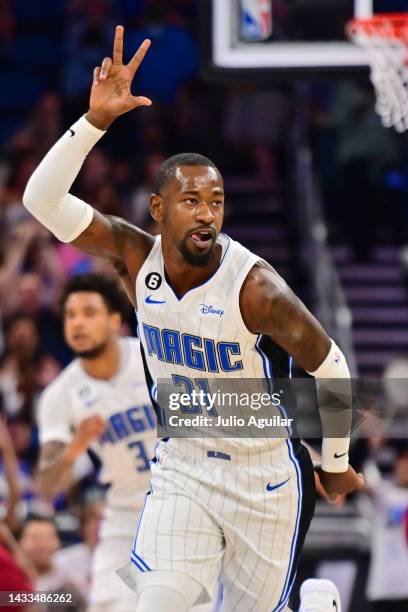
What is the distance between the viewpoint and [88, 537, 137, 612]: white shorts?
6.66 m

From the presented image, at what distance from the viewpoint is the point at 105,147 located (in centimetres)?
1254

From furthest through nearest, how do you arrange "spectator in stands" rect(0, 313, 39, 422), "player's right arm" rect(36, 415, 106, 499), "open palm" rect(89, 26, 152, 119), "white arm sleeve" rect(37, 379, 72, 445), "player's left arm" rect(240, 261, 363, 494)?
1. "spectator in stands" rect(0, 313, 39, 422)
2. "white arm sleeve" rect(37, 379, 72, 445)
3. "player's right arm" rect(36, 415, 106, 499)
4. "open palm" rect(89, 26, 152, 119)
5. "player's left arm" rect(240, 261, 363, 494)

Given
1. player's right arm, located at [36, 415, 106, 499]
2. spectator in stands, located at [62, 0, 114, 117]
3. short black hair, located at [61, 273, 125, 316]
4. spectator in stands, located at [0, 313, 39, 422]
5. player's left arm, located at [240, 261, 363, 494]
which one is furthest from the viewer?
spectator in stands, located at [62, 0, 114, 117]

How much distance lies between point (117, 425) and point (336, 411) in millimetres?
1901

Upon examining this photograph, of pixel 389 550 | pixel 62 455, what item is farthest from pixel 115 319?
pixel 389 550

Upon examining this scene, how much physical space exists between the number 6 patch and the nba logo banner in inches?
100.0

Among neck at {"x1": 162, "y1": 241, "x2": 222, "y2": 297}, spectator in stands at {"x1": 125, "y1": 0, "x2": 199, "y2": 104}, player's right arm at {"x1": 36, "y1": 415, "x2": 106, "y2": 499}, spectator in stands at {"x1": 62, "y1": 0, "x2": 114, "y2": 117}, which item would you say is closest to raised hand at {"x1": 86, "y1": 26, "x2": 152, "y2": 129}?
neck at {"x1": 162, "y1": 241, "x2": 222, "y2": 297}

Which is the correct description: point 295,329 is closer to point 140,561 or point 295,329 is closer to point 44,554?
point 140,561

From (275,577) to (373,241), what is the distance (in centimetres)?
787

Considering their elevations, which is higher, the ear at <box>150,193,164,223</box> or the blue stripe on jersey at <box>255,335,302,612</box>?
the ear at <box>150,193,164,223</box>

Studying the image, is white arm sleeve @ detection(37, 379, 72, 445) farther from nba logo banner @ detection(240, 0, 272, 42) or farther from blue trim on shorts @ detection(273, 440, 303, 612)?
nba logo banner @ detection(240, 0, 272, 42)

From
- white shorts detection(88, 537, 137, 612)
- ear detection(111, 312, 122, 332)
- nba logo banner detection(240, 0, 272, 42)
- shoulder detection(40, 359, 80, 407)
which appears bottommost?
white shorts detection(88, 537, 137, 612)

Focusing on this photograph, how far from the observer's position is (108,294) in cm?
682

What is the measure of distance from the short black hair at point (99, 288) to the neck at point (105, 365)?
198 millimetres
